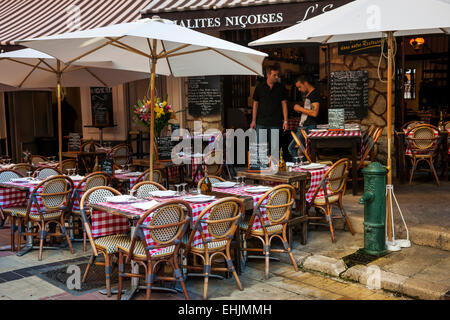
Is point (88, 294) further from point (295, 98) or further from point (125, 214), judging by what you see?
point (295, 98)

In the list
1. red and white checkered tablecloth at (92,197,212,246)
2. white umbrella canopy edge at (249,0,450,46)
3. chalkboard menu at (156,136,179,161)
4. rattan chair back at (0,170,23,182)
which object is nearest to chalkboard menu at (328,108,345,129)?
chalkboard menu at (156,136,179,161)

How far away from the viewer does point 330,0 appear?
273 inches

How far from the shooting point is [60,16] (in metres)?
11.6

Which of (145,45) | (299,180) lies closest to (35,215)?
(145,45)

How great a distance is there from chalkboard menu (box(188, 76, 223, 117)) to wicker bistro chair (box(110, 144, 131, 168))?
6.70 ft

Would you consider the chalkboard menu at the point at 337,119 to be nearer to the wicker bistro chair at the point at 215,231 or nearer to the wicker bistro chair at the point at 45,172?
the wicker bistro chair at the point at 215,231

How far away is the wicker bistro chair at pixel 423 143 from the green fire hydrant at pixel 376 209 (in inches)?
128

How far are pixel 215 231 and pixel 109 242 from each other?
3.38 ft

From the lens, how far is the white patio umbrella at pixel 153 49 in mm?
4871

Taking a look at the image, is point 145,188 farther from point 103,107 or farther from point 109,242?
point 103,107

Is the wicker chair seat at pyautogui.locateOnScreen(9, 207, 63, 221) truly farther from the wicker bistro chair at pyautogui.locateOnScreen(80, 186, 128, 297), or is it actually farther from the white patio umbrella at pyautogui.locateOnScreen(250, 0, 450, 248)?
the white patio umbrella at pyautogui.locateOnScreen(250, 0, 450, 248)

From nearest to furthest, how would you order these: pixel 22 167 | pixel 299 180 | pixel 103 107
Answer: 1. pixel 299 180
2. pixel 22 167
3. pixel 103 107

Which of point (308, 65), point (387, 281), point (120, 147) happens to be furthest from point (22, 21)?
point (387, 281)
